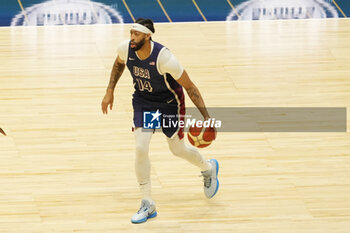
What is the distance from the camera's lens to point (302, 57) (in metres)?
12.0

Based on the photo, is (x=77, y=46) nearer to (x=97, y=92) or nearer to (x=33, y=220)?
(x=97, y=92)

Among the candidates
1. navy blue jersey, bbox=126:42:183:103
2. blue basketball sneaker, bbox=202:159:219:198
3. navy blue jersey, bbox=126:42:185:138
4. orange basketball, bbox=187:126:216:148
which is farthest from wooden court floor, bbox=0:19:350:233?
navy blue jersey, bbox=126:42:183:103

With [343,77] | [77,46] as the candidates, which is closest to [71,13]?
[77,46]

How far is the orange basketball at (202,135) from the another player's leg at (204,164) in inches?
4.7

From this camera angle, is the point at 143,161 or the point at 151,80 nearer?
the point at 151,80

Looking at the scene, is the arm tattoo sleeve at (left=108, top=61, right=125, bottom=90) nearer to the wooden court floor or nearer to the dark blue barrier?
the wooden court floor

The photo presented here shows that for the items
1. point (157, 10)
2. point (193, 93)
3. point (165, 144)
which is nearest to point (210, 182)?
point (193, 93)

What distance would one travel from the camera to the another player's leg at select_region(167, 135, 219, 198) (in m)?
7.89

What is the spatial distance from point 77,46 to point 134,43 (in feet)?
15.9

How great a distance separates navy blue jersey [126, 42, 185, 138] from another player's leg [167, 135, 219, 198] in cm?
16

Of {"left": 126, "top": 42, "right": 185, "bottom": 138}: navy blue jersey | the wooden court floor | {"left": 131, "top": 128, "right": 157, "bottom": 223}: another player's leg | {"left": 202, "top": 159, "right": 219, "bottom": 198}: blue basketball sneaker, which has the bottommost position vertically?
the wooden court floor

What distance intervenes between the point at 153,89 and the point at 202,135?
61 centimetres

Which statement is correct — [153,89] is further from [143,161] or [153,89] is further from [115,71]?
[143,161]

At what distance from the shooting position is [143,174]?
777 cm
